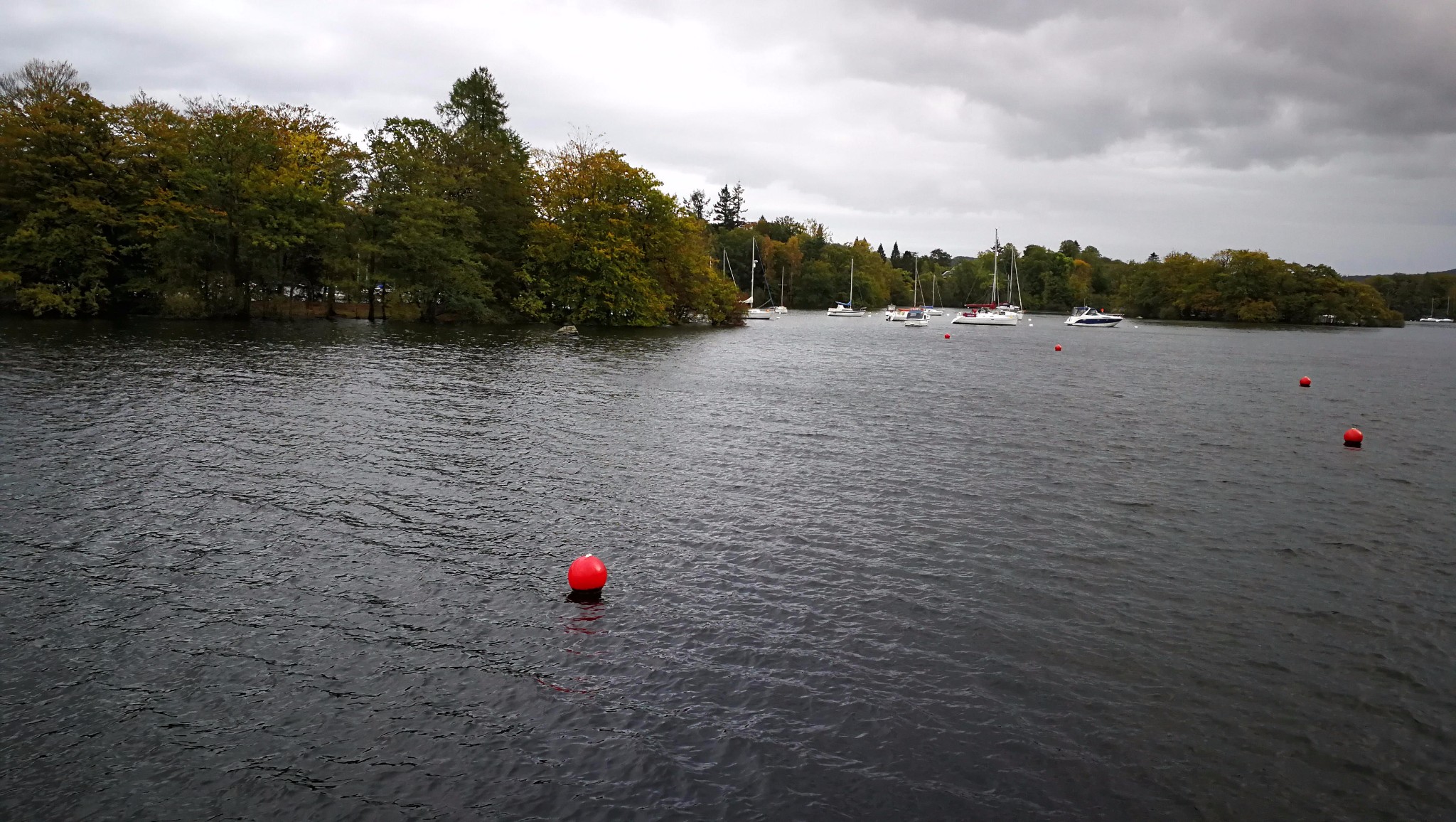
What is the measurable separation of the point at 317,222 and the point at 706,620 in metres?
65.8

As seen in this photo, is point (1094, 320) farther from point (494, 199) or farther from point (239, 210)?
point (239, 210)

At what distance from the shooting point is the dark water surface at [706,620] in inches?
316

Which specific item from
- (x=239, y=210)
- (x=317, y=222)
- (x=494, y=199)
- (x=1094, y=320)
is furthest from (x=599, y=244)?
(x=1094, y=320)

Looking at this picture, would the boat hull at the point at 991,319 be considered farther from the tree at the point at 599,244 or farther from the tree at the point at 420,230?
the tree at the point at 420,230

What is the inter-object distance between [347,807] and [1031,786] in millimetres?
6359

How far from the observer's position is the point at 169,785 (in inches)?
301

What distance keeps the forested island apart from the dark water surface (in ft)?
141

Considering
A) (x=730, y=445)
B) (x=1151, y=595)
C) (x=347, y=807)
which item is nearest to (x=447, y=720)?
(x=347, y=807)

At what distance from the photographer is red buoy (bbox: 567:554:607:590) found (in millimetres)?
12297

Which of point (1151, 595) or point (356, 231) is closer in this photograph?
point (1151, 595)

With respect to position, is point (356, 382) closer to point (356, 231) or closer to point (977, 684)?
point (977, 684)

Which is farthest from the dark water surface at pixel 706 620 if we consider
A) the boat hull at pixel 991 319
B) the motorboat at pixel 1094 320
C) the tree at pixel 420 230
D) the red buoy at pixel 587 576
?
the motorboat at pixel 1094 320

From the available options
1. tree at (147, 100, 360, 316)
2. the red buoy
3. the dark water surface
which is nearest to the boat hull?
tree at (147, 100, 360, 316)

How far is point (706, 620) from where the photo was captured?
11562 millimetres
